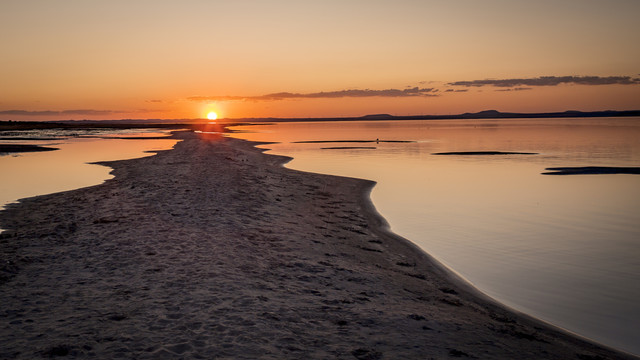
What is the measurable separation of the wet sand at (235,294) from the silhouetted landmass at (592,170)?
24341 mm

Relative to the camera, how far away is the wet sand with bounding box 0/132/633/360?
22.1 ft

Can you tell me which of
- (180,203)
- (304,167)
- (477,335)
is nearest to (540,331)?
(477,335)

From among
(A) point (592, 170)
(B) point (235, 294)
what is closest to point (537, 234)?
(B) point (235, 294)

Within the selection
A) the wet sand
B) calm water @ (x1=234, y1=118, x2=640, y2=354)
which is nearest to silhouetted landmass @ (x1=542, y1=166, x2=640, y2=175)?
calm water @ (x1=234, y1=118, x2=640, y2=354)

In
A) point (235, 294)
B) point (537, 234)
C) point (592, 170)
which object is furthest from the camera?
point (592, 170)

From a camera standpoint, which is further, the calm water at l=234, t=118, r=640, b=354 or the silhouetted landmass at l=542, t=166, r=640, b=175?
the silhouetted landmass at l=542, t=166, r=640, b=175

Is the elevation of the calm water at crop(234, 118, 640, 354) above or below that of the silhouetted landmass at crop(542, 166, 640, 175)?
below

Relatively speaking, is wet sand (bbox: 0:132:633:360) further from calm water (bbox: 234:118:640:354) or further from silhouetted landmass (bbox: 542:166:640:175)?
silhouetted landmass (bbox: 542:166:640:175)

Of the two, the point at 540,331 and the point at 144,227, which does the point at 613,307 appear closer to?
the point at 540,331

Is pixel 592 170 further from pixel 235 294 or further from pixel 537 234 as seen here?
pixel 235 294

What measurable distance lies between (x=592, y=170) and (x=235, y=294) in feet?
115

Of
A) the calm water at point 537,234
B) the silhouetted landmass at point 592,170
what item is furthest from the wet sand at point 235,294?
the silhouetted landmass at point 592,170

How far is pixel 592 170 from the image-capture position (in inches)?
1350

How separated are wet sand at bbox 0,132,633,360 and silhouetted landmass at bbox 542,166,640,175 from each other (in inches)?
958
